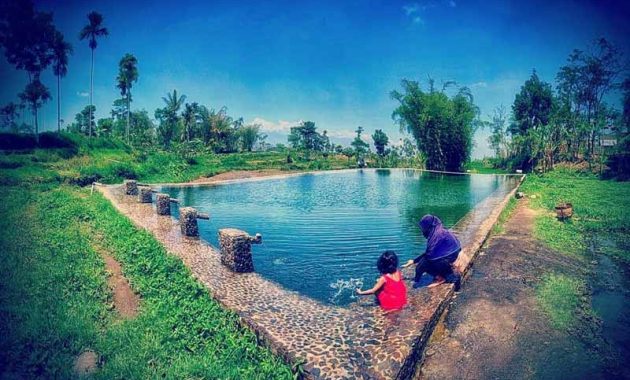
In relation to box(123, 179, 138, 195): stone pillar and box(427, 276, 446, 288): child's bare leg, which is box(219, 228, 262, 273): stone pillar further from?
box(123, 179, 138, 195): stone pillar

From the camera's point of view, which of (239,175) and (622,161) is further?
(239,175)

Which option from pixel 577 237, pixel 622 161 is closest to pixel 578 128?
pixel 622 161

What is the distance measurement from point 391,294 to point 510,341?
1.53 m

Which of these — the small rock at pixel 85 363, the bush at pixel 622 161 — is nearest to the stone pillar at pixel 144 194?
the small rock at pixel 85 363

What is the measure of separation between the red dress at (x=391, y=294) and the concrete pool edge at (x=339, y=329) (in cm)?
15

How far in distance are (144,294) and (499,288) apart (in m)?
5.91

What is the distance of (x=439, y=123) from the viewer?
3891 cm

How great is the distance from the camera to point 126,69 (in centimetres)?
4097

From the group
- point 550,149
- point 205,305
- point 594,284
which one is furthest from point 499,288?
point 550,149

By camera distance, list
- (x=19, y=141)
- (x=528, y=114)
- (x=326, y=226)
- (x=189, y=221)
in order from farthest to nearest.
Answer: (x=528, y=114)
(x=19, y=141)
(x=326, y=226)
(x=189, y=221)

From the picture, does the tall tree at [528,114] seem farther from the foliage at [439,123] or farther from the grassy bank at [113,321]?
the grassy bank at [113,321]

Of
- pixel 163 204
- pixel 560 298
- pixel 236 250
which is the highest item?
pixel 163 204

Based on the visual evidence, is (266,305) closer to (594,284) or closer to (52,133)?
(594,284)

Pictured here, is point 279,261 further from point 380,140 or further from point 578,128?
point 380,140
